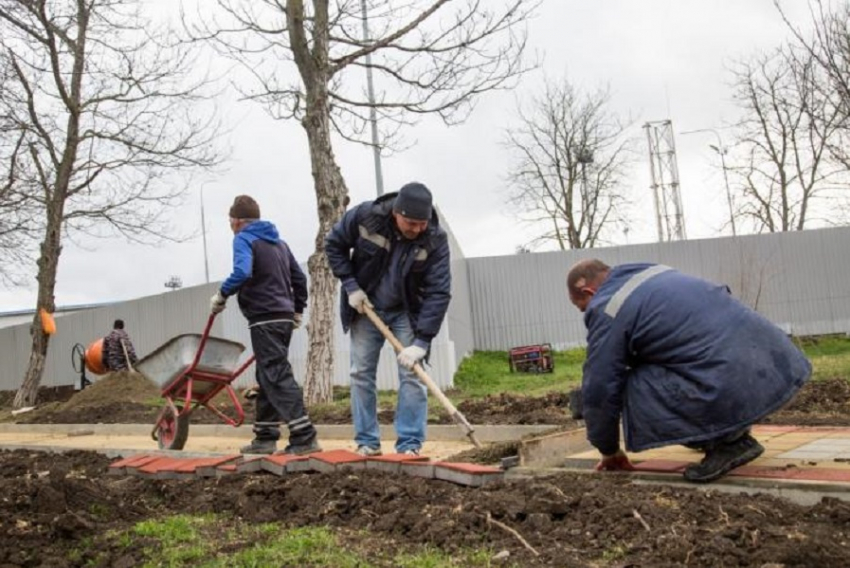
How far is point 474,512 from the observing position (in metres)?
3.33

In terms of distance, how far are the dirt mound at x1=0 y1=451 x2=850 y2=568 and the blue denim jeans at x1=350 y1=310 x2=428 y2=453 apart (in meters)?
0.93

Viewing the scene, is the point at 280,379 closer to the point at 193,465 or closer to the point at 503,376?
the point at 193,465

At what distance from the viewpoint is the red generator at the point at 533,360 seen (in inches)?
705

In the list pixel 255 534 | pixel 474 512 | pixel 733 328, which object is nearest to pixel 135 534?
pixel 255 534

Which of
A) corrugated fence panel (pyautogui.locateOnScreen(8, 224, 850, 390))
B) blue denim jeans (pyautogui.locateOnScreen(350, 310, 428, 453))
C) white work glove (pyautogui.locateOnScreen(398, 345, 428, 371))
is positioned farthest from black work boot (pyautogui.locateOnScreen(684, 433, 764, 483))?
corrugated fence panel (pyautogui.locateOnScreen(8, 224, 850, 390))

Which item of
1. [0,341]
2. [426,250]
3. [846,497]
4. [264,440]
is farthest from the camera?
[0,341]

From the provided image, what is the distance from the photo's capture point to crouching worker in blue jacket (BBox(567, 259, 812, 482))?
353cm

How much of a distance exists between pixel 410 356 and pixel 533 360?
13342mm

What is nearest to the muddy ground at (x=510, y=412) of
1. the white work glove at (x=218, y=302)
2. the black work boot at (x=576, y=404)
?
the black work boot at (x=576, y=404)

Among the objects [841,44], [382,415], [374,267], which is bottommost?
[382,415]

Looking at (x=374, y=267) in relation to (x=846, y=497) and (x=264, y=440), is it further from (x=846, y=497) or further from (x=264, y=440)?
(x=846, y=497)

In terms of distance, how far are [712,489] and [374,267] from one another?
259cm

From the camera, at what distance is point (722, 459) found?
3.65 metres

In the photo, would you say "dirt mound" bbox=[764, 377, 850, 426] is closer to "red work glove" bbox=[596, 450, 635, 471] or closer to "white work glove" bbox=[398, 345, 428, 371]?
"red work glove" bbox=[596, 450, 635, 471]
